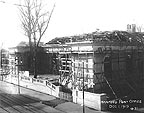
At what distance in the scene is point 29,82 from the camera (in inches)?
1314

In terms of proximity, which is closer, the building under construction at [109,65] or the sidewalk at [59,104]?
the sidewalk at [59,104]

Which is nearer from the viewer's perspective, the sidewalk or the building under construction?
the sidewalk

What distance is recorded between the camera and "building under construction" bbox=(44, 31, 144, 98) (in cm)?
2472

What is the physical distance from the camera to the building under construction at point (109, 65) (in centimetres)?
2472

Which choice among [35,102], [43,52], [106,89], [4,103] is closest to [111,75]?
[106,89]

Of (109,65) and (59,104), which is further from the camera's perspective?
(109,65)

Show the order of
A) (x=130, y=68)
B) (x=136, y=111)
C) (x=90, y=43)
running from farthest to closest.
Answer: (x=130, y=68)
(x=90, y=43)
(x=136, y=111)

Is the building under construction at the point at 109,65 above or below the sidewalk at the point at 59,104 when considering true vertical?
above

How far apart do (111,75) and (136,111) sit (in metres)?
6.70

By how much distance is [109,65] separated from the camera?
85.5 ft

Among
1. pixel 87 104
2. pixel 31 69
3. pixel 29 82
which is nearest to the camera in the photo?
pixel 87 104

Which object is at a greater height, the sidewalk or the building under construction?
the building under construction

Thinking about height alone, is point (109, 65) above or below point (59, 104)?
above

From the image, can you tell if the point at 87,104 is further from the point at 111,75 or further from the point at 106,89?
the point at 111,75
